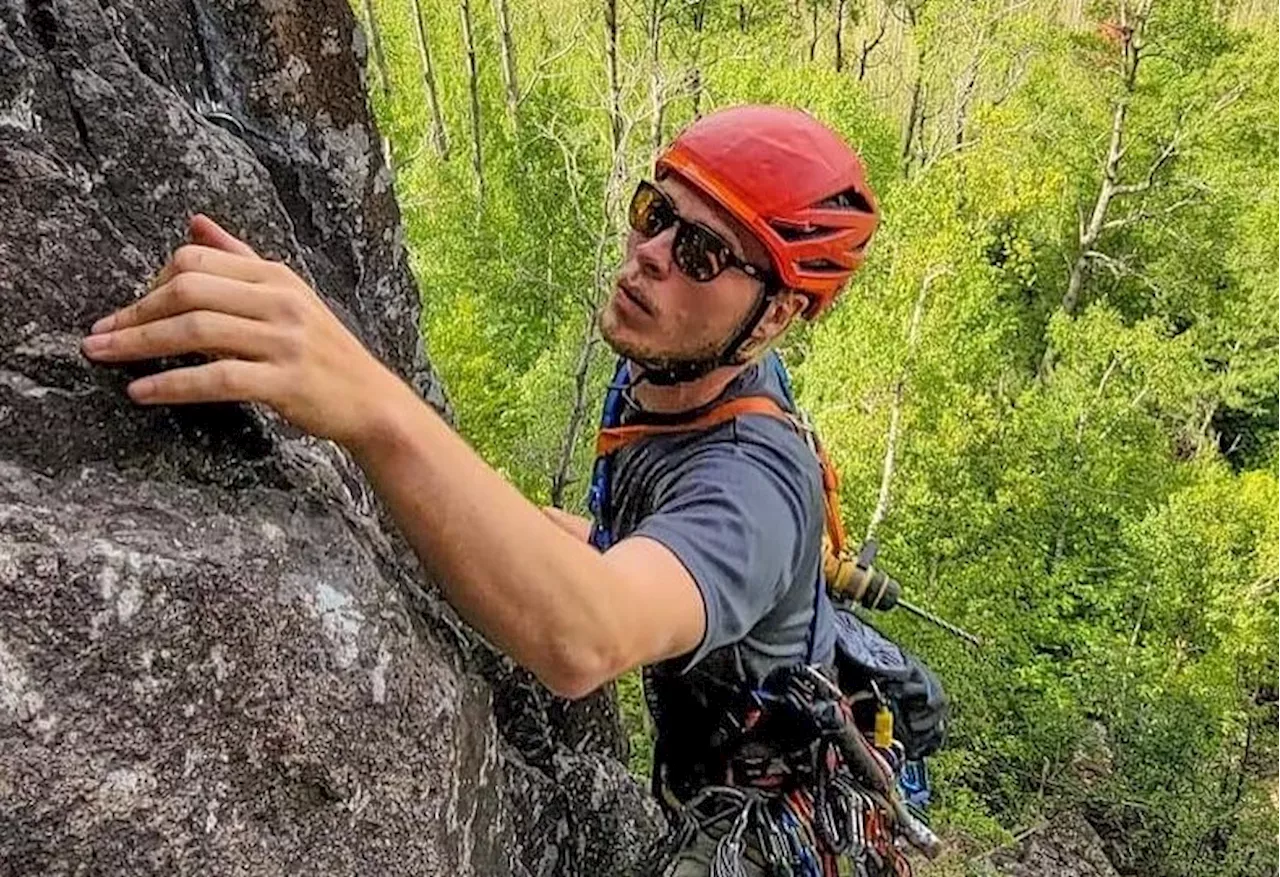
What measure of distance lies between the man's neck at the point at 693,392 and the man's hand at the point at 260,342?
104cm

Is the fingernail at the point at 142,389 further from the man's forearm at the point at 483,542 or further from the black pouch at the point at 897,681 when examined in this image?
the black pouch at the point at 897,681

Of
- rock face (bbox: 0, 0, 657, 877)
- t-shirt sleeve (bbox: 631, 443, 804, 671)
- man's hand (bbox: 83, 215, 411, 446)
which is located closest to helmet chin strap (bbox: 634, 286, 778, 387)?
t-shirt sleeve (bbox: 631, 443, 804, 671)

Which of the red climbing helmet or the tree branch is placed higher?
the red climbing helmet

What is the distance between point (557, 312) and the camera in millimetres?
27125

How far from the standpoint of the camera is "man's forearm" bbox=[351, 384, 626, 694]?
1.80 m

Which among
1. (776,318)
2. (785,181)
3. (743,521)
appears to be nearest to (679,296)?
(776,318)

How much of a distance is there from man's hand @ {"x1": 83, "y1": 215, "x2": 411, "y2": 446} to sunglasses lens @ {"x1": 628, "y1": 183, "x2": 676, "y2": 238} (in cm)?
101

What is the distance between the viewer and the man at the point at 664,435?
5.92 ft

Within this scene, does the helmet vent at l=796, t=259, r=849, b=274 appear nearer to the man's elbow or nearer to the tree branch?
the man's elbow

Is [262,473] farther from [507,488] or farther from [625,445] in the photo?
[625,445]

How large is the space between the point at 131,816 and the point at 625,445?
133 cm

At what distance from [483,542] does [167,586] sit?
581 millimetres

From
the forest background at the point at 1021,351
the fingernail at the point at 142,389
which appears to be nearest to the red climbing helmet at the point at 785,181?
the fingernail at the point at 142,389

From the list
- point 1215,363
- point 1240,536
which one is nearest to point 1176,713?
point 1240,536
